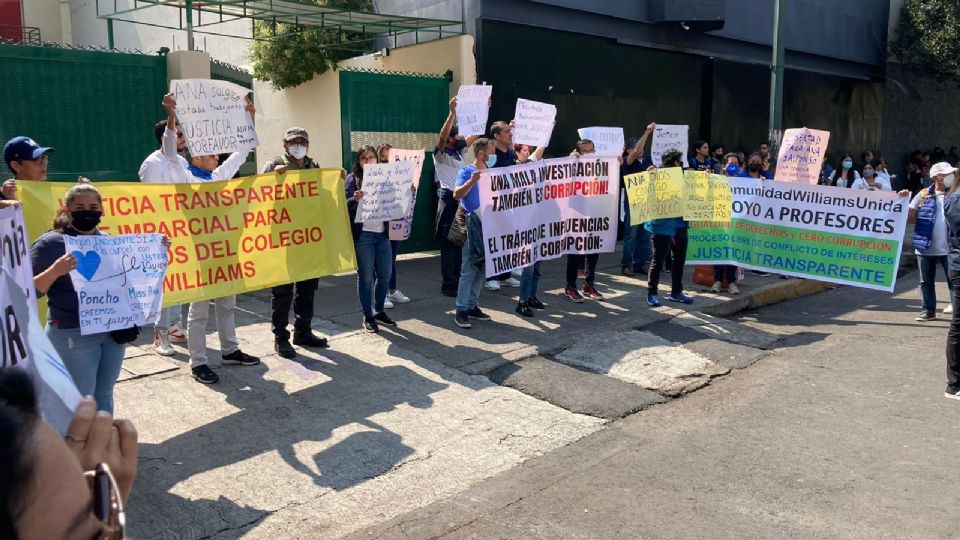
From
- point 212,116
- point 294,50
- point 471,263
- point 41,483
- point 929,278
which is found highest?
point 294,50

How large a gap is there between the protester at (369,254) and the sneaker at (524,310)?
4.73 feet

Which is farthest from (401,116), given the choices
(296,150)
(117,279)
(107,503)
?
(107,503)

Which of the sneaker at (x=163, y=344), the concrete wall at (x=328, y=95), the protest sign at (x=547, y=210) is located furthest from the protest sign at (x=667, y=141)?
the sneaker at (x=163, y=344)

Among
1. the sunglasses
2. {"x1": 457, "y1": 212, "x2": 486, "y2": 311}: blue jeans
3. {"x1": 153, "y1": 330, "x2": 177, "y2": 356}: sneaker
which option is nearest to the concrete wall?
{"x1": 457, "y1": 212, "x2": 486, "y2": 311}: blue jeans

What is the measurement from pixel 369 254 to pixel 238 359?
170 centimetres

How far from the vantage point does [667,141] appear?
472 inches

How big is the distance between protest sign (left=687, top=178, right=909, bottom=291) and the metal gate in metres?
4.07

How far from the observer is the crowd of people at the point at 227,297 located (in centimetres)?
154

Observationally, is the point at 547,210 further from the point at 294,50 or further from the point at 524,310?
the point at 294,50

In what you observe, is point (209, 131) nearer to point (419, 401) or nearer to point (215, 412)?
point (215, 412)

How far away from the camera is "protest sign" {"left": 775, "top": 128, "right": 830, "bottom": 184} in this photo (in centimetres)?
1126

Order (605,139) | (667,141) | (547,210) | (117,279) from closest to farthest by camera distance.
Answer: (117,279), (547,210), (605,139), (667,141)

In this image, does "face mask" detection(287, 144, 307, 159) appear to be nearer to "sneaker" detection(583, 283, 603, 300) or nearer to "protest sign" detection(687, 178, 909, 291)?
"sneaker" detection(583, 283, 603, 300)

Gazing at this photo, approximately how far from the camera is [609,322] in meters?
8.74
